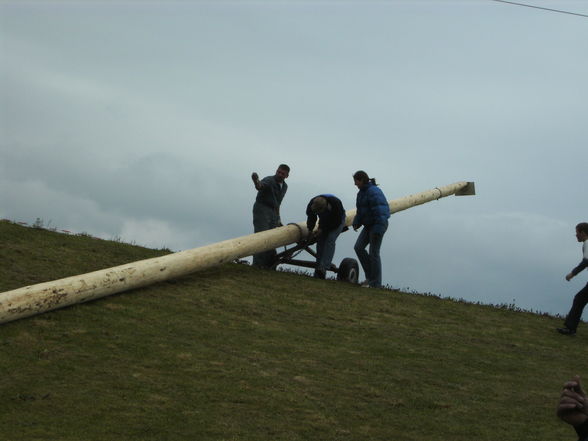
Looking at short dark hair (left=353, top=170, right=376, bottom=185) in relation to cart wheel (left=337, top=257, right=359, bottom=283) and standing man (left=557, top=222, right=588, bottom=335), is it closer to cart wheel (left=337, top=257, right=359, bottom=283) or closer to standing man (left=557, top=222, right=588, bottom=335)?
cart wheel (left=337, top=257, right=359, bottom=283)

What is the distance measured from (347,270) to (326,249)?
2.11ft

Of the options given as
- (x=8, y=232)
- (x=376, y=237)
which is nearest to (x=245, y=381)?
(x=376, y=237)

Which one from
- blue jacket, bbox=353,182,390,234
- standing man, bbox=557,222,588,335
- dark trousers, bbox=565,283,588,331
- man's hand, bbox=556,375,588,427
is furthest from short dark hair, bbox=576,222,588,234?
man's hand, bbox=556,375,588,427

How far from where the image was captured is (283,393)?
829 cm

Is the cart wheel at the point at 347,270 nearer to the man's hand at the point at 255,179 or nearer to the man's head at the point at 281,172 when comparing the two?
the man's head at the point at 281,172

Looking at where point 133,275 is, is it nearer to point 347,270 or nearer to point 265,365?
point 265,365

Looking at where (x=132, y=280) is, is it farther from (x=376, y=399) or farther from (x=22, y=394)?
(x=376, y=399)

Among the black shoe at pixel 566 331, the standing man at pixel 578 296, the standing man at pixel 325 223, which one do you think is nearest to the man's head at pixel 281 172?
the standing man at pixel 325 223

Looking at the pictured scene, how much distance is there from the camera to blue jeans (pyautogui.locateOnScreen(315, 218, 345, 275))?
49.2 ft

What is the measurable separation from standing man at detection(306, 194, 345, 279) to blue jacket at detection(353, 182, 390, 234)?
35cm

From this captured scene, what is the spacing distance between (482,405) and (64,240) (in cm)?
873

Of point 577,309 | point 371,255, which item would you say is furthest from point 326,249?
point 577,309

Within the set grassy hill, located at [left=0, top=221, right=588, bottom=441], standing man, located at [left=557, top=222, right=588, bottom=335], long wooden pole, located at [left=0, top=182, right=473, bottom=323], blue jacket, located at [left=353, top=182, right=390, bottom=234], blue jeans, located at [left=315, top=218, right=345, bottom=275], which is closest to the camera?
grassy hill, located at [left=0, top=221, right=588, bottom=441]

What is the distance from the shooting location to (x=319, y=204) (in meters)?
14.7
